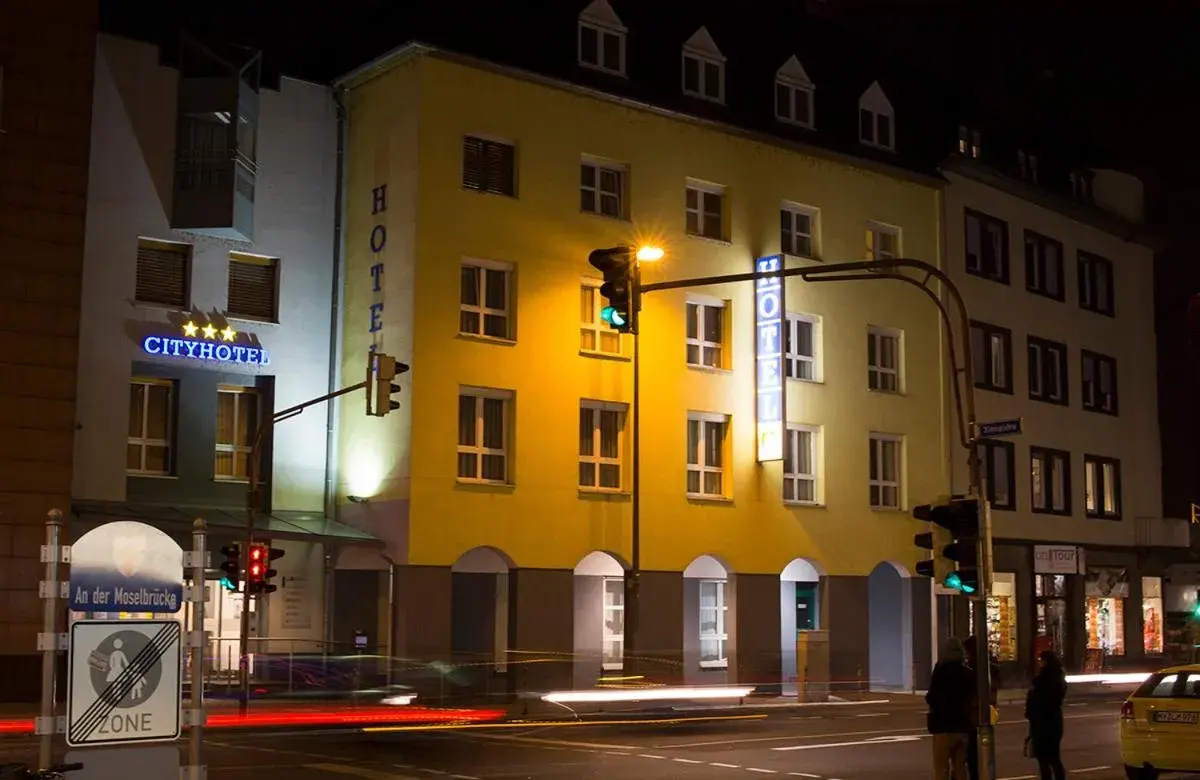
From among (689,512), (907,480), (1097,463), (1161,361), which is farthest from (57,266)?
(1161,361)

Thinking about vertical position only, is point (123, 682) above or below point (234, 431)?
below

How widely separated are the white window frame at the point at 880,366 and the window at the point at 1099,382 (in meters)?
10.4

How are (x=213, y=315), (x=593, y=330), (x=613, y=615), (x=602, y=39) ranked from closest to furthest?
(x=213, y=315), (x=593, y=330), (x=602, y=39), (x=613, y=615)

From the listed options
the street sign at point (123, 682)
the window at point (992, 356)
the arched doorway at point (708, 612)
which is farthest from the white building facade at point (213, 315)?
the window at point (992, 356)

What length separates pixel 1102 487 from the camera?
49656 millimetres

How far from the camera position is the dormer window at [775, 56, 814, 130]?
40.2 m

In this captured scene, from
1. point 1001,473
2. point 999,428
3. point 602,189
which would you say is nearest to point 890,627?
point 1001,473

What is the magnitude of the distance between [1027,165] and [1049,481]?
10.5 meters

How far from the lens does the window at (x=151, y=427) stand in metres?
31.6

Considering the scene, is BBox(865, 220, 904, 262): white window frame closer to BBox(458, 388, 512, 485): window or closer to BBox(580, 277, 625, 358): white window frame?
BBox(580, 277, 625, 358): white window frame

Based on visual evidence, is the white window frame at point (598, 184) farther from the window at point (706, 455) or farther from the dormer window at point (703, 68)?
the window at point (706, 455)

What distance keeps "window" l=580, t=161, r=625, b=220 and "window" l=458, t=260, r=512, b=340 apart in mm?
3014

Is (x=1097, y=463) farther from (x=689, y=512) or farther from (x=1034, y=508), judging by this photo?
(x=689, y=512)

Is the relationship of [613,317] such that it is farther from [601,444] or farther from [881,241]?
[881,241]
